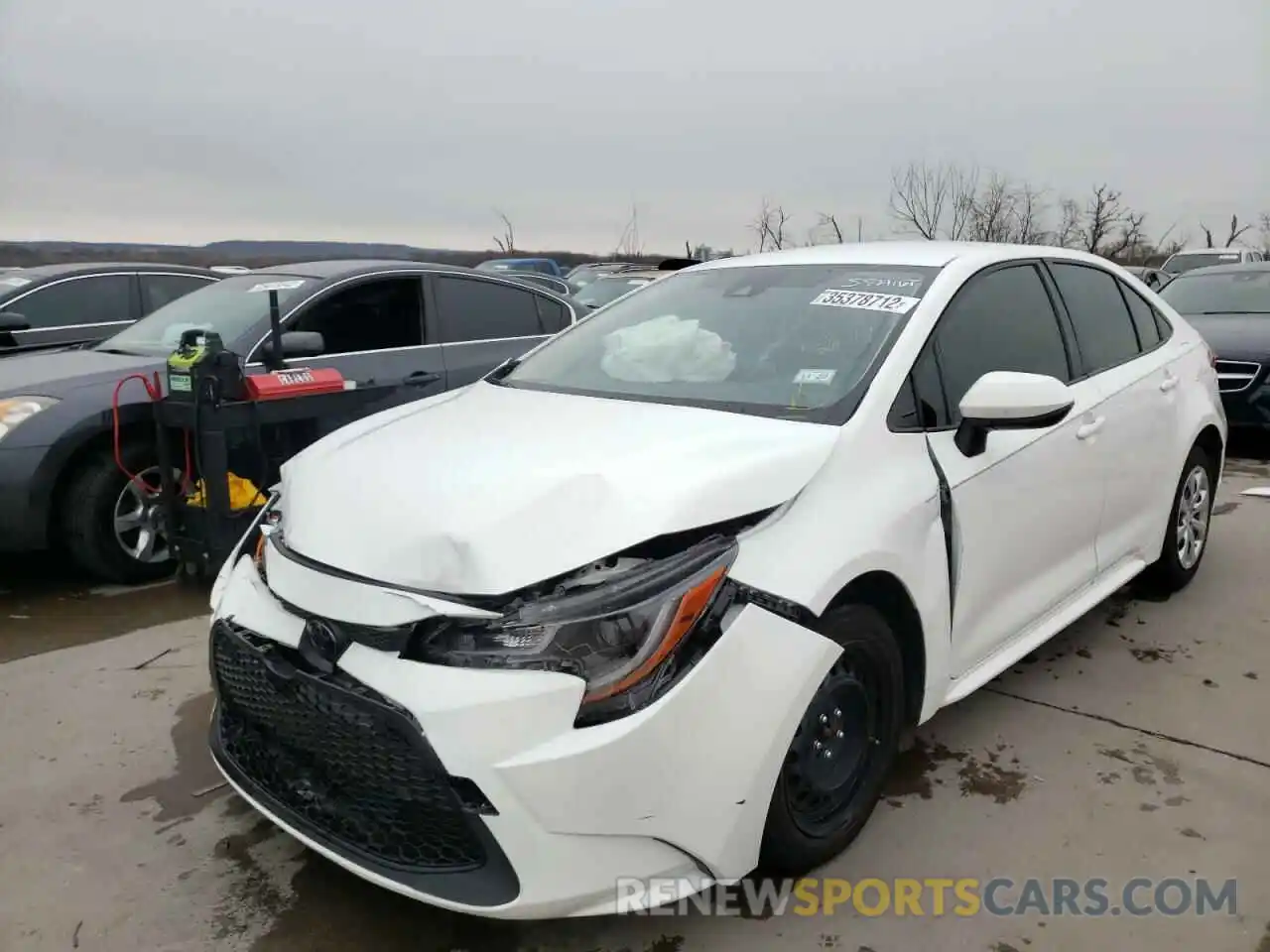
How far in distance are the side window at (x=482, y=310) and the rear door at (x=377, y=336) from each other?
0.56ft

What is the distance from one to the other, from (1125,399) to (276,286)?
13.9 ft

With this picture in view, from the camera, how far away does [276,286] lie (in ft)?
17.4

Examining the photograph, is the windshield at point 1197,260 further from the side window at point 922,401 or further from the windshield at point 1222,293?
the side window at point 922,401

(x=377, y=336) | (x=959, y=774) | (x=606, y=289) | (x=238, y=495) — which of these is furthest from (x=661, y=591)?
(x=606, y=289)

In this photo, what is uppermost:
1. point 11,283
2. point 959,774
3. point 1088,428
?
point 11,283

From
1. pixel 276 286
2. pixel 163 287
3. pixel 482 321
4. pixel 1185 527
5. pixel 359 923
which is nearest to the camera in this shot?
pixel 359 923

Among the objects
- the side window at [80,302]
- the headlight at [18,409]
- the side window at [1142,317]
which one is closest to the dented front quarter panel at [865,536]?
the side window at [1142,317]

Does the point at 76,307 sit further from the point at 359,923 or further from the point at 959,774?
the point at 959,774

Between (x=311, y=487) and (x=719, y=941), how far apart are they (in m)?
1.44

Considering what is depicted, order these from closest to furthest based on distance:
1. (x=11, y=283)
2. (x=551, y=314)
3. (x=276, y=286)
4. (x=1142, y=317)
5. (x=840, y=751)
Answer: (x=840, y=751) → (x=1142, y=317) → (x=276, y=286) → (x=551, y=314) → (x=11, y=283)

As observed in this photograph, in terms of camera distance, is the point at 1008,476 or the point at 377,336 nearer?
the point at 1008,476

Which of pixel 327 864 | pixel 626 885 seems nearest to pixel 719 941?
pixel 626 885

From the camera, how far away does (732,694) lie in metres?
1.97

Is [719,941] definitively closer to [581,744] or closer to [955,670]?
[581,744]
